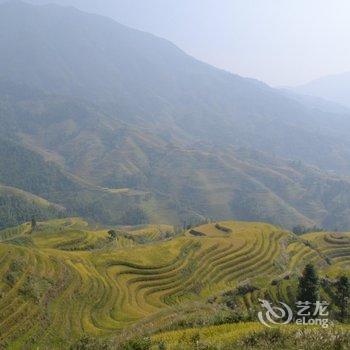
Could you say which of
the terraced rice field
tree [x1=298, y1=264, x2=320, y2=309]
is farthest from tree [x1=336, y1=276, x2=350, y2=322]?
the terraced rice field

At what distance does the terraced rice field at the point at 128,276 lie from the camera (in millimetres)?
57844

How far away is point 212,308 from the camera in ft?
154

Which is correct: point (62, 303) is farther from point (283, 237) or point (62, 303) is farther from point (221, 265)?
point (283, 237)

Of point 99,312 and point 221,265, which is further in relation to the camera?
point 221,265

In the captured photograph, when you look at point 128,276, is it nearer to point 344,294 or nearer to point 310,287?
point 344,294

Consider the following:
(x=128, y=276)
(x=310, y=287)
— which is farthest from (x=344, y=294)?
(x=128, y=276)

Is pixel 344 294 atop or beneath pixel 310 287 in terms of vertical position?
beneath

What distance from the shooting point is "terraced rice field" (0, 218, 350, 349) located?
57.8 m

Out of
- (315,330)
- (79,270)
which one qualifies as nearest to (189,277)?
(79,270)

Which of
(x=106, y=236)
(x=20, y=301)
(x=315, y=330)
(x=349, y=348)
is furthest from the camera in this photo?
(x=106, y=236)

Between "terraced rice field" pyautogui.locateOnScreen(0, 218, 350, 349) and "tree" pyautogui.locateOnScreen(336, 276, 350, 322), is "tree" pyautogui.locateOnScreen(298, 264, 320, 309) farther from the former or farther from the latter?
"terraced rice field" pyautogui.locateOnScreen(0, 218, 350, 349)

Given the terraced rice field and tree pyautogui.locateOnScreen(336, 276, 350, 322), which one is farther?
the terraced rice field

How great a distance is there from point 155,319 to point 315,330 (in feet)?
91.1

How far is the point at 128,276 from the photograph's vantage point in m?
83.4
